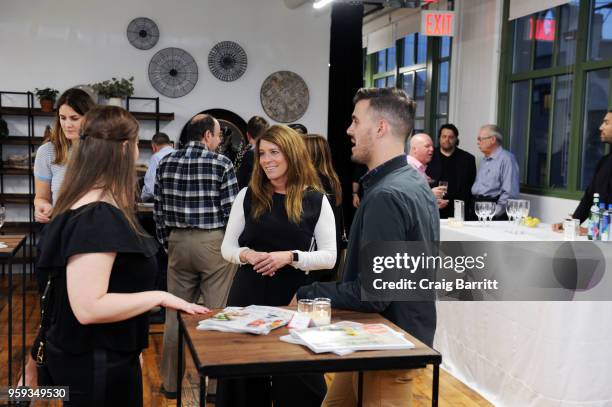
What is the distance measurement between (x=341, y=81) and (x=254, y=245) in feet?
21.4

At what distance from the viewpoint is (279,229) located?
10.4 feet

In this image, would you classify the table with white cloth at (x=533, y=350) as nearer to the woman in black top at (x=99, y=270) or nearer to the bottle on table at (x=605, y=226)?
the bottle on table at (x=605, y=226)

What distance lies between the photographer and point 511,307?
12.9ft

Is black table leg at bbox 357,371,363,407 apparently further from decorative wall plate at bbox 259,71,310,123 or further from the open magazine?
decorative wall plate at bbox 259,71,310,123

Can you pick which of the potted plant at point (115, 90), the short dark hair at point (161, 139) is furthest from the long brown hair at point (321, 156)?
the potted plant at point (115, 90)

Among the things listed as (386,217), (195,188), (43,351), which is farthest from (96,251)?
(195,188)

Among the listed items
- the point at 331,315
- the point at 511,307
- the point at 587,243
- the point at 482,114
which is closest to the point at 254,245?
the point at 331,315

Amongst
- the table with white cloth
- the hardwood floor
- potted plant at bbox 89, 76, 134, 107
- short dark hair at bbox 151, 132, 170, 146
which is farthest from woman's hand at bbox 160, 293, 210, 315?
potted plant at bbox 89, 76, 134, 107

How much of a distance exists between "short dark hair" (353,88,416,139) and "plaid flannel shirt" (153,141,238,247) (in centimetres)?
189

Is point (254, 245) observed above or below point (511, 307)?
above

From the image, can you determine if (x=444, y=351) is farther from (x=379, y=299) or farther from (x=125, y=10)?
(x=125, y=10)

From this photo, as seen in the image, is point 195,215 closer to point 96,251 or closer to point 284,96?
point 96,251

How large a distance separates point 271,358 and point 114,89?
7.21 metres

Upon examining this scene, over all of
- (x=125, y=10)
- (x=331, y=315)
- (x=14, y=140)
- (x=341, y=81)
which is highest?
(x=125, y=10)
